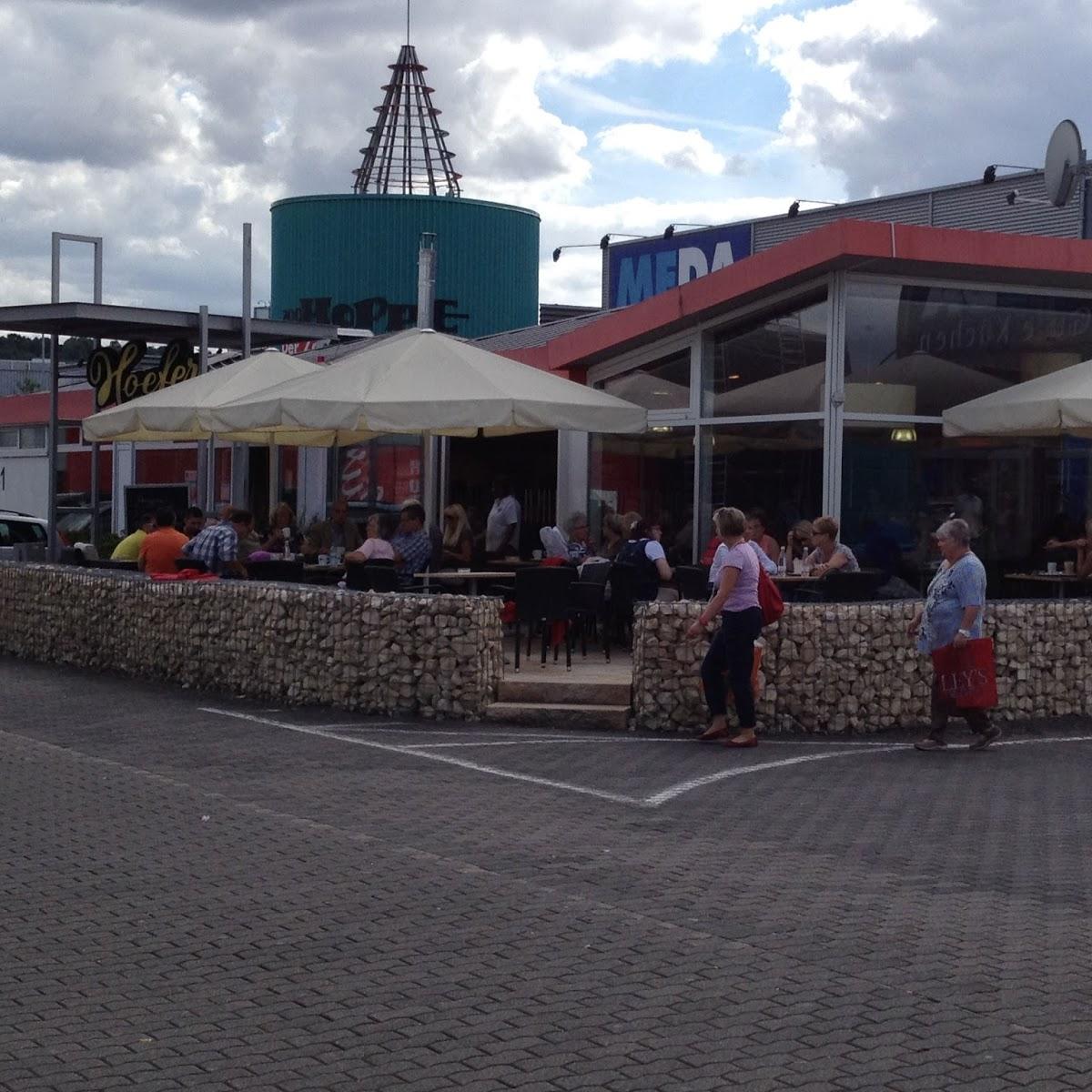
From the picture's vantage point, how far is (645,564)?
15914 mm

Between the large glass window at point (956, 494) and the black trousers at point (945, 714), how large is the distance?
4.96m

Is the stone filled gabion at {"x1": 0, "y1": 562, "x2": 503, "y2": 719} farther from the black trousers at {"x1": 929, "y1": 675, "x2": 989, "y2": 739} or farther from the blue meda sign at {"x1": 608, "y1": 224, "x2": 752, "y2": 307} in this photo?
the blue meda sign at {"x1": 608, "y1": 224, "x2": 752, "y2": 307}

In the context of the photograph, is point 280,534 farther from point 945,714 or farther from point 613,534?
point 945,714

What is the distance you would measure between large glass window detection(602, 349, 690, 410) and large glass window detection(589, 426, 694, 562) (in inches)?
12.6

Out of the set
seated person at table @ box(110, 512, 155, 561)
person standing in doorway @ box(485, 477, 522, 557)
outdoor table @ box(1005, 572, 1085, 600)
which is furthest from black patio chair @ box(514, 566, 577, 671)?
person standing in doorway @ box(485, 477, 522, 557)

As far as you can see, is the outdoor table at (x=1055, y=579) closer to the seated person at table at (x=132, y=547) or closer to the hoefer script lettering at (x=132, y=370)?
the seated person at table at (x=132, y=547)

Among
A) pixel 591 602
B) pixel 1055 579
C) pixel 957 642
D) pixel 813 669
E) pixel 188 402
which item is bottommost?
pixel 813 669

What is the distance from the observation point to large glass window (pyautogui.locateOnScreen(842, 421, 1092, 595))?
1741cm

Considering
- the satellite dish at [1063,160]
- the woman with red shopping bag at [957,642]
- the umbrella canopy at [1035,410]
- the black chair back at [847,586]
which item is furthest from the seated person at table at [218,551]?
the satellite dish at [1063,160]

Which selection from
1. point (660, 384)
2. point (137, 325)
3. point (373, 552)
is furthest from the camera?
point (137, 325)

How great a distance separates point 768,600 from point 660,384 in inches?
289

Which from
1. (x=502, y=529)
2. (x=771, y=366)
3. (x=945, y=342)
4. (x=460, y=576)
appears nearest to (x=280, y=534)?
(x=502, y=529)

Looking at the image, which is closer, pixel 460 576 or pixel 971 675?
pixel 971 675

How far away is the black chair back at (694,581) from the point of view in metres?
15.0
